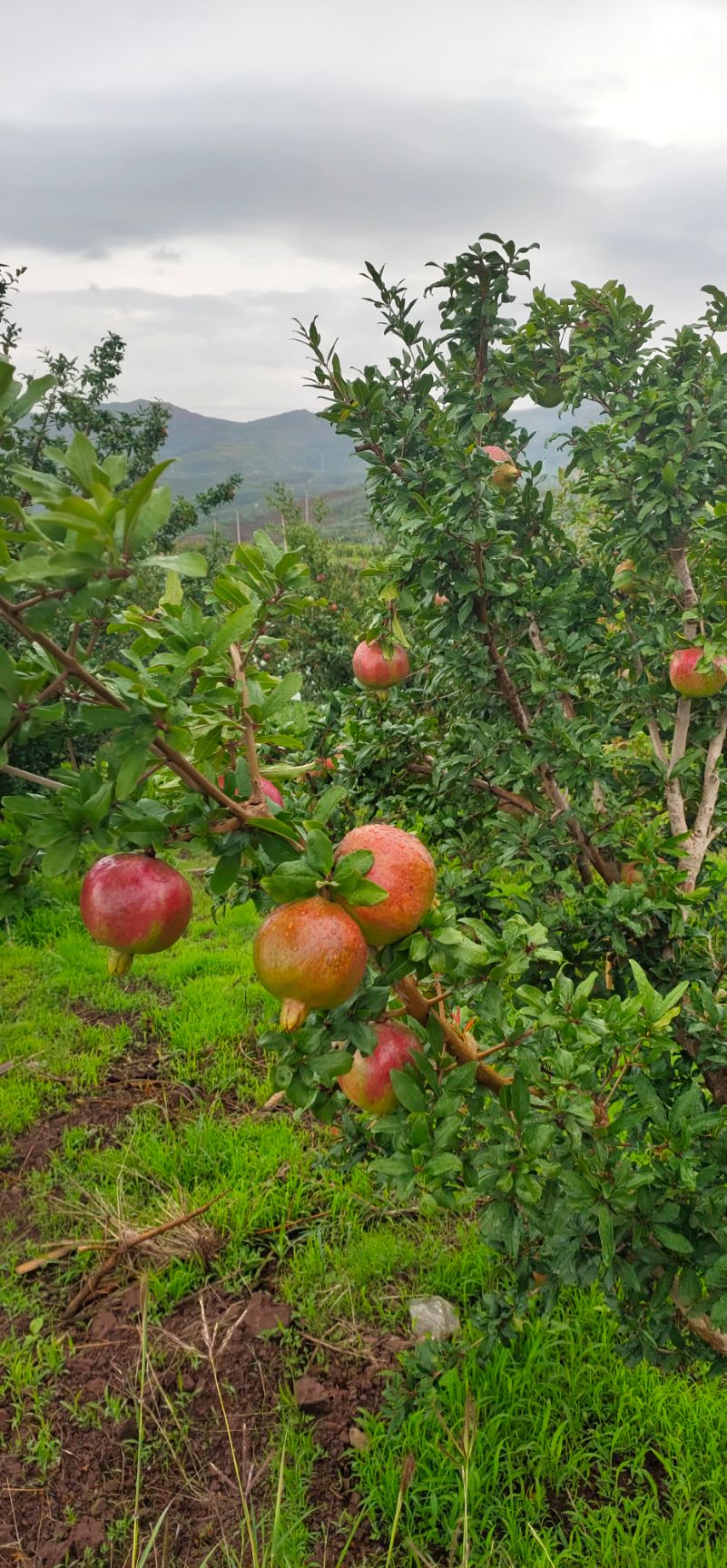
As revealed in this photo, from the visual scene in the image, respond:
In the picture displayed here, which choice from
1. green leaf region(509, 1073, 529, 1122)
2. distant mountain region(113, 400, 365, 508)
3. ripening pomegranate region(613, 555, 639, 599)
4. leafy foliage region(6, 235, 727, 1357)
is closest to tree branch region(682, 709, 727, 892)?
leafy foliage region(6, 235, 727, 1357)

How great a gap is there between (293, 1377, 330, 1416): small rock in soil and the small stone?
0.29m

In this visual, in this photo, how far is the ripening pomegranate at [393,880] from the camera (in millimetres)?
930

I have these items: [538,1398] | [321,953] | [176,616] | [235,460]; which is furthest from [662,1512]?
[235,460]

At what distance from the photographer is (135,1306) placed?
100 inches

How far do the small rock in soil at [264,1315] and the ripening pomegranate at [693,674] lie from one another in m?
1.97

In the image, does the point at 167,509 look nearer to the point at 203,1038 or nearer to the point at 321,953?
the point at 321,953

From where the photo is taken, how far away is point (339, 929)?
0.84 metres

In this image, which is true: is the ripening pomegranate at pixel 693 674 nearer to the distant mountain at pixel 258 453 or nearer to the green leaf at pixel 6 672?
the green leaf at pixel 6 672

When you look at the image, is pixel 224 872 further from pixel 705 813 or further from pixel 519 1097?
pixel 705 813

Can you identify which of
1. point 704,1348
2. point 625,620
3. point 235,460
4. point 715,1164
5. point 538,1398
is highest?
point 235,460

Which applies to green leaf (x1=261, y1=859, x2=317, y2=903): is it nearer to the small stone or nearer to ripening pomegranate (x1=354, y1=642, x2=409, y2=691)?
ripening pomegranate (x1=354, y1=642, x2=409, y2=691)

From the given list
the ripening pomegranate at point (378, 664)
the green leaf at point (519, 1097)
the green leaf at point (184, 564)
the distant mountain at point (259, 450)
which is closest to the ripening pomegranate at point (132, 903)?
the green leaf at point (184, 564)

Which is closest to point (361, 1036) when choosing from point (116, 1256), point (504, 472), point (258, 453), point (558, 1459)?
point (504, 472)

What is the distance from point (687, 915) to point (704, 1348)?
2.57ft
